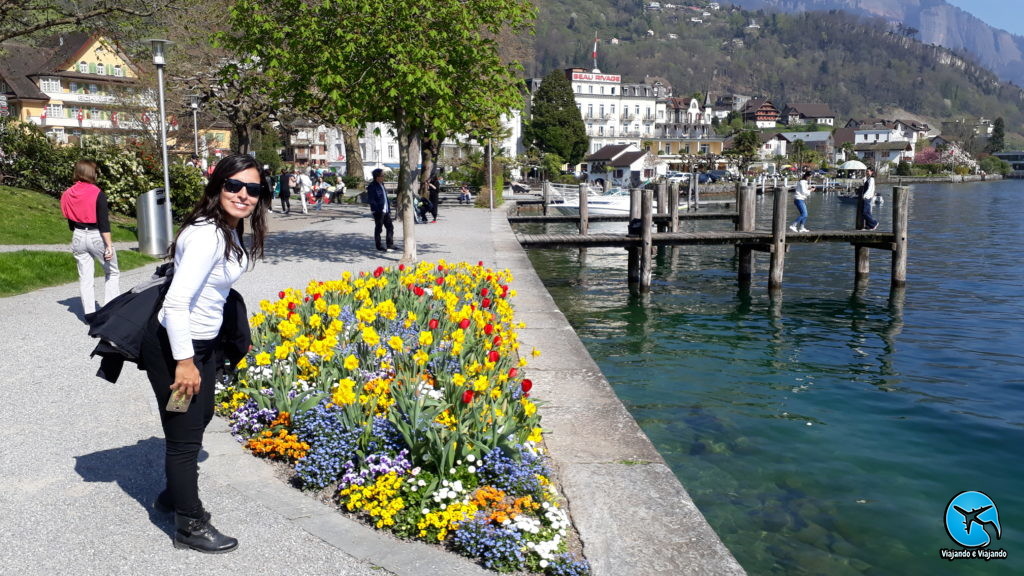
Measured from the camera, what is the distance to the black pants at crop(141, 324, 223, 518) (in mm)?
4535

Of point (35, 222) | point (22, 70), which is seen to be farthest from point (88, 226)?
point (22, 70)

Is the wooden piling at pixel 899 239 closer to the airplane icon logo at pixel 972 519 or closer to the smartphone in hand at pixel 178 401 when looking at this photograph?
the airplane icon logo at pixel 972 519

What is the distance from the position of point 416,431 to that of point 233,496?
1232mm

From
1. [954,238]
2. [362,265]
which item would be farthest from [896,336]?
[954,238]

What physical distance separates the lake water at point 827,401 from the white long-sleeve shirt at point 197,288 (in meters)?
4.53

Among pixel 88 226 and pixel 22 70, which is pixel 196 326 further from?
pixel 22 70

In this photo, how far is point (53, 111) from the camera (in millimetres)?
81125

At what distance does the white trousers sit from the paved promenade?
1.64 m

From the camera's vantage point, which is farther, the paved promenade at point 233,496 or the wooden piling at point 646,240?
the wooden piling at point 646,240

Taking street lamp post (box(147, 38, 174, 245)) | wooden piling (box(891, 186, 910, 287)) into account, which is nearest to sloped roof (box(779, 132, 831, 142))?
wooden piling (box(891, 186, 910, 287))

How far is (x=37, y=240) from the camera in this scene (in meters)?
19.4

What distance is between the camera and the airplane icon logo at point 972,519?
7.66m

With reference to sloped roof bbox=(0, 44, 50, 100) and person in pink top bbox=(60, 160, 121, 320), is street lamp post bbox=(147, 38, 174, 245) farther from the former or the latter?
sloped roof bbox=(0, 44, 50, 100)

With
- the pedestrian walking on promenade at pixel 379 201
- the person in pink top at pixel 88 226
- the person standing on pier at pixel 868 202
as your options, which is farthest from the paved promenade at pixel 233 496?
the person standing on pier at pixel 868 202
